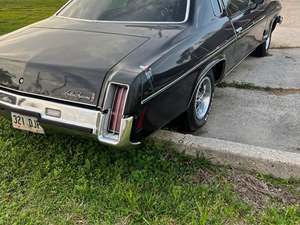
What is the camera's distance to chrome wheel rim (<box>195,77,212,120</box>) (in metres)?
4.10

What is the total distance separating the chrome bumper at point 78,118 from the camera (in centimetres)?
289

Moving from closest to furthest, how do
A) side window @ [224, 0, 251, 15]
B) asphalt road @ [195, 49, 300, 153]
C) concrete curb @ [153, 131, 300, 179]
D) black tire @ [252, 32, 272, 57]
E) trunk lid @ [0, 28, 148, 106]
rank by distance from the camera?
1. trunk lid @ [0, 28, 148, 106]
2. concrete curb @ [153, 131, 300, 179]
3. asphalt road @ [195, 49, 300, 153]
4. side window @ [224, 0, 251, 15]
5. black tire @ [252, 32, 272, 57]

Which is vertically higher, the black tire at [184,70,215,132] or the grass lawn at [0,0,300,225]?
the black tire at [184,70,215,132]

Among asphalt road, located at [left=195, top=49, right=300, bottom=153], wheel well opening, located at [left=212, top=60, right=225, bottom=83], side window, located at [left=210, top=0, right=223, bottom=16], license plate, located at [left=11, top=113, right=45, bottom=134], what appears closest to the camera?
license plate, located at [left=11, top=113, right=45, bottom=134]

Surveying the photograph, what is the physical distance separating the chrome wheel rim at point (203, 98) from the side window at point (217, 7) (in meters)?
0.77

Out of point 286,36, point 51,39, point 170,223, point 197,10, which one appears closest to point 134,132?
point 170,223

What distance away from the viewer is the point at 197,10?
3.92 meters

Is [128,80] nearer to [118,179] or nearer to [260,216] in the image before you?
[118,179]

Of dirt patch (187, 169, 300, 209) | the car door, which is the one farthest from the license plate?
the car door

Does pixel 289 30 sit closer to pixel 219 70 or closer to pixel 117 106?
pixel 219 70

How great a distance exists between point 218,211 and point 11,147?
206 centimetres

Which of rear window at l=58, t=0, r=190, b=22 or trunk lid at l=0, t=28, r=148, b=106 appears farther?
rear window at l=58, t=0, r=190, b=22

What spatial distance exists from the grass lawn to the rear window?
1250 millimetres

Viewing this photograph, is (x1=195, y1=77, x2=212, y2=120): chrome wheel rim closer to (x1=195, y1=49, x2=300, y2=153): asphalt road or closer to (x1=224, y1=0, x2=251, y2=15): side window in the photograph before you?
(x1=195, y1=49, x2=300, y2=153): asphalt road
